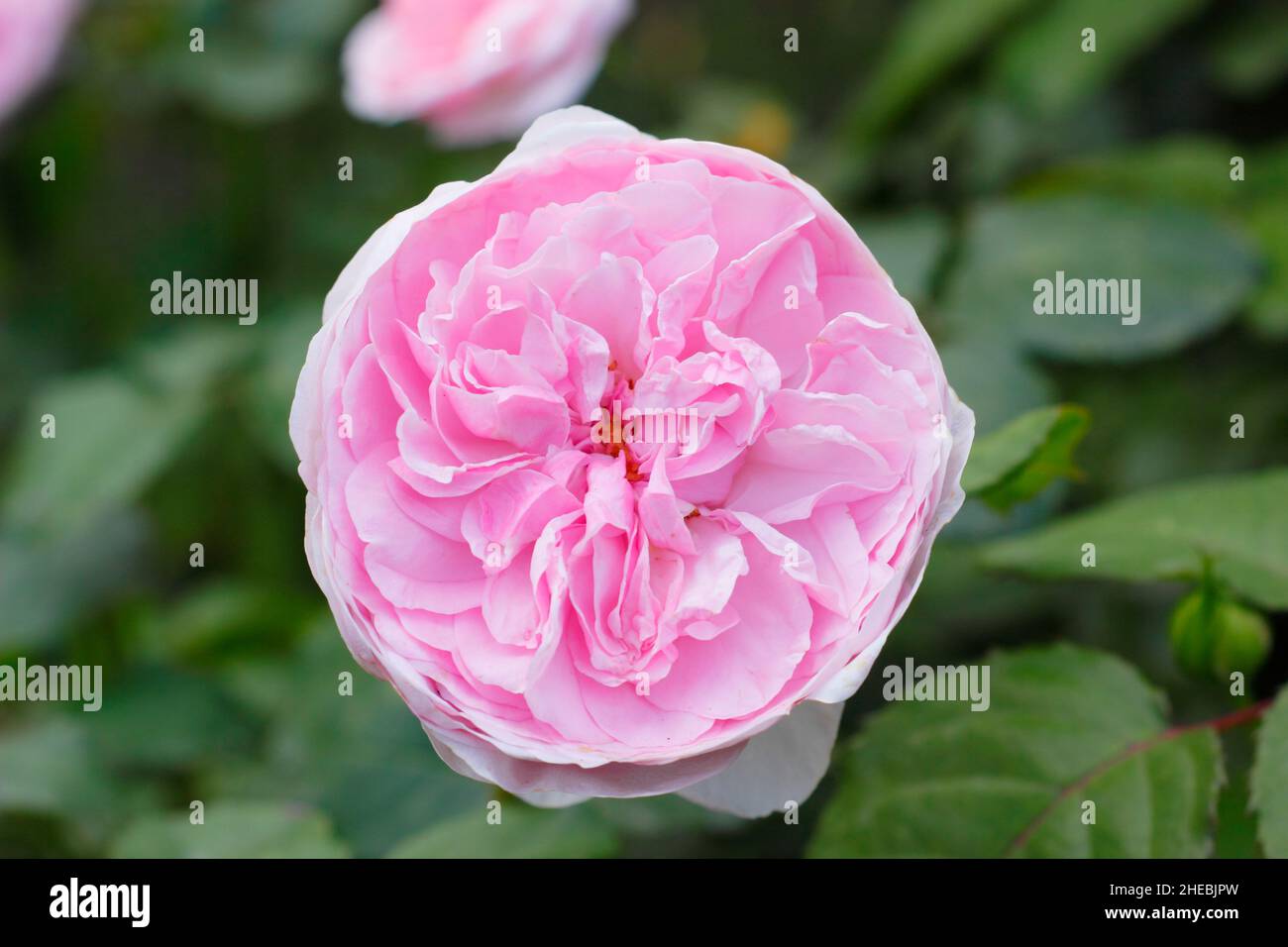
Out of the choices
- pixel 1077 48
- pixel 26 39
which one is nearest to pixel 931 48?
pixel 1077 48

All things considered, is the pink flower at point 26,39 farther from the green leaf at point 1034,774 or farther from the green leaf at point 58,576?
the green leaf at point 1034,774

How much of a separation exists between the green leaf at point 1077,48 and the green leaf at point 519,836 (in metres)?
0.65

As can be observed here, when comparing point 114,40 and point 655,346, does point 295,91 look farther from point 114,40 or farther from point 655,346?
point 655,346

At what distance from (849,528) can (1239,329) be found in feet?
1.83

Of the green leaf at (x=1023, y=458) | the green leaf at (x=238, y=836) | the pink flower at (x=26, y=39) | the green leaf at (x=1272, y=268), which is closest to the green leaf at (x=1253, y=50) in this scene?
the green leaf at (x=1272, y=268)

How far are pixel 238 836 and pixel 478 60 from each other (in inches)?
21.1

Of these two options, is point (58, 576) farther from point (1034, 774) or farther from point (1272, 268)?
point (1272, 268)

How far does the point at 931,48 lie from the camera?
1.01m

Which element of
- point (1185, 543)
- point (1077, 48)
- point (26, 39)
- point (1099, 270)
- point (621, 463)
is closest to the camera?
point (621, 463)

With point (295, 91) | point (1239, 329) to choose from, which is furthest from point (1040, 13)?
point (295, 91)

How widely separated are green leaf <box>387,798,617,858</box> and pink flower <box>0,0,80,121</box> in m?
0.83

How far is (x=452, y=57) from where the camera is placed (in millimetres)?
896

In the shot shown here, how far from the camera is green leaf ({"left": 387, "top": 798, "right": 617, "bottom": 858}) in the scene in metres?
0.60

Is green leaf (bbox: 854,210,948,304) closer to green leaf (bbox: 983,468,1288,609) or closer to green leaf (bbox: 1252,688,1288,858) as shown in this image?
green leaf (bbox: 983,468,1288,609)
